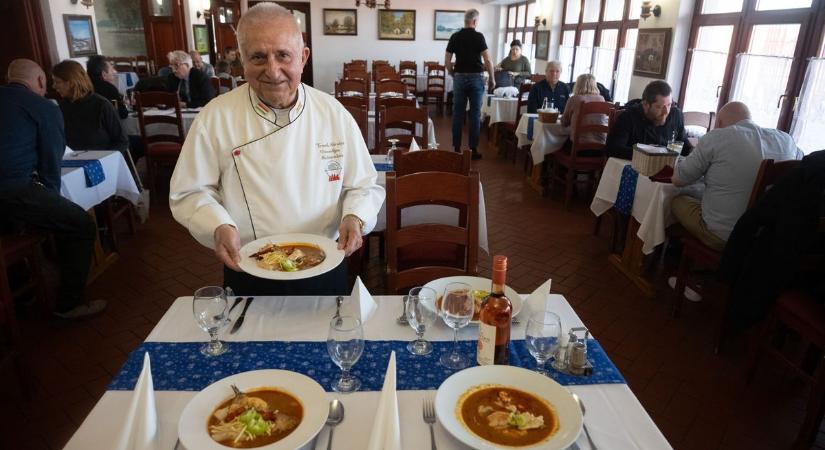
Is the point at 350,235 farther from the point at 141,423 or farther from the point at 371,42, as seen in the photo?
the point at 371,42

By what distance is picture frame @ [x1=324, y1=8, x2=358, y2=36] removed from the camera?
12.5 metres

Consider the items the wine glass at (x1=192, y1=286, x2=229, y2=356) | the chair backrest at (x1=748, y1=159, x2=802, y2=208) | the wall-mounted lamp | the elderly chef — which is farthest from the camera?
the wall-mounted lamp

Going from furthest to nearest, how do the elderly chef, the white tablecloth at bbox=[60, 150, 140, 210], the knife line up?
the white tablecloth at bbox=[60, 150, 140, 210] < the elderly chef < the knife

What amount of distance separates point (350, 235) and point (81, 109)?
3.38 meters

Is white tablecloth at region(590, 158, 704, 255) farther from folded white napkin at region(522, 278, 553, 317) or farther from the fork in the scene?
the fork

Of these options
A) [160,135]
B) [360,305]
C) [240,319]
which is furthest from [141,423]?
[160,135]

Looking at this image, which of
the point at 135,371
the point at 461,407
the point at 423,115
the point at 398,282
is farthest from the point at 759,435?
the point at 423,115

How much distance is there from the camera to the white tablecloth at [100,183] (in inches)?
126

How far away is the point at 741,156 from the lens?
9.09ft

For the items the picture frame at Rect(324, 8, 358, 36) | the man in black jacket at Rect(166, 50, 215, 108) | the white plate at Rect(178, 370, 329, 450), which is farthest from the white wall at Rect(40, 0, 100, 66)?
the picture frame at Rect(324, 8, 358, 36)

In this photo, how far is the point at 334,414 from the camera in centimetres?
108

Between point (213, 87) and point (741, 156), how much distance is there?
18.9 ft

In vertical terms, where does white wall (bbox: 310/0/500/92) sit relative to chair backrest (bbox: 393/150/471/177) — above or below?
above

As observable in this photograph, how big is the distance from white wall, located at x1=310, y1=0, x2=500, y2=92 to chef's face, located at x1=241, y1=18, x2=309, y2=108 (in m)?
11.4
